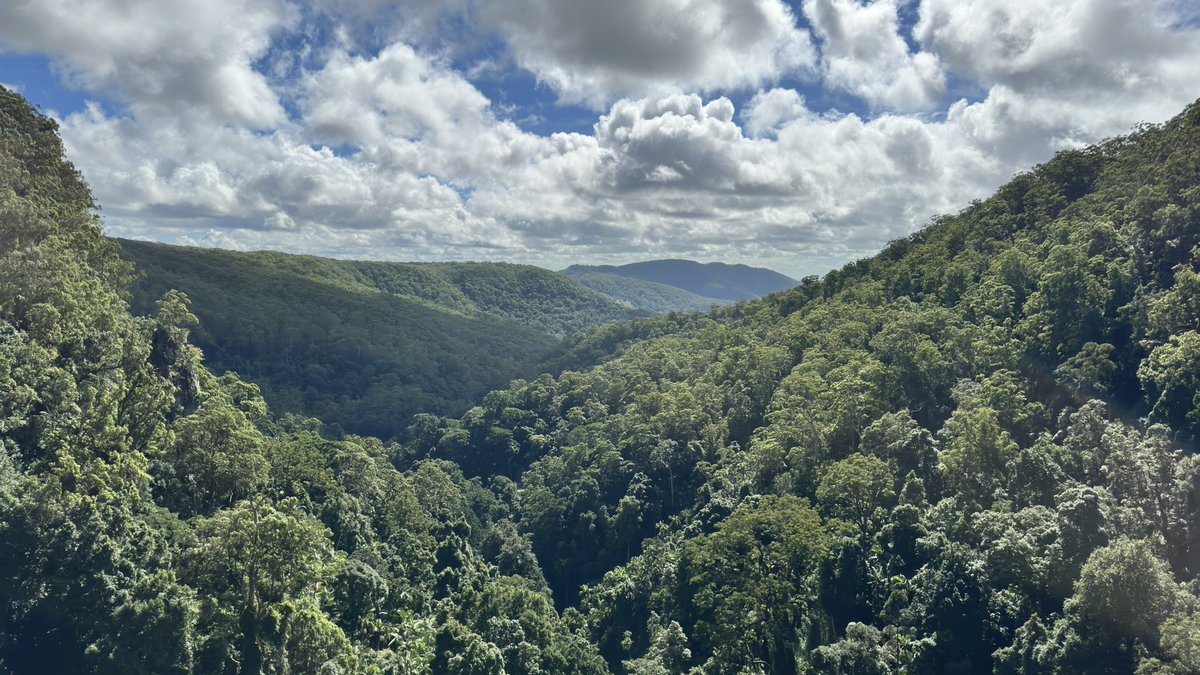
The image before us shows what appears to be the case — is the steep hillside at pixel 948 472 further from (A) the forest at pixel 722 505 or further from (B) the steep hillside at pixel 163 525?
(B) the steep hillside at pixel 163 525

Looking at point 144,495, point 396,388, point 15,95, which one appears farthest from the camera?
point 396,388

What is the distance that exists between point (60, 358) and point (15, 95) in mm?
34873

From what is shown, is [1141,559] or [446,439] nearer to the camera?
[1141,559]

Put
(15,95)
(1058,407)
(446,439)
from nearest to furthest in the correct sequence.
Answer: (1058,407)
(15,95)
(446,439)

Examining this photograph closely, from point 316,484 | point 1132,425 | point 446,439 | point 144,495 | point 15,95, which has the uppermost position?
point 15,95

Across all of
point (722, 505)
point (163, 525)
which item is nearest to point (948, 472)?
point (722, 505)

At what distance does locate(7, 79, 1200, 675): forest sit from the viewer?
29812 mm

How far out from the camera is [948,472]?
43.2m

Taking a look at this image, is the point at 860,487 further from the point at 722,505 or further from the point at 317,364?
the point at 317,364

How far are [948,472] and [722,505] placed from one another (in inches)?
802

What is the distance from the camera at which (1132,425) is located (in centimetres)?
4322

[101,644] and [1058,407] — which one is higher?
[1058,407]

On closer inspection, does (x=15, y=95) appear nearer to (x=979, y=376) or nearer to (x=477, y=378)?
(x=979, y=376)

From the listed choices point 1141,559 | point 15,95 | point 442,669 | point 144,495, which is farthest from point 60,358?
point 1141,559
